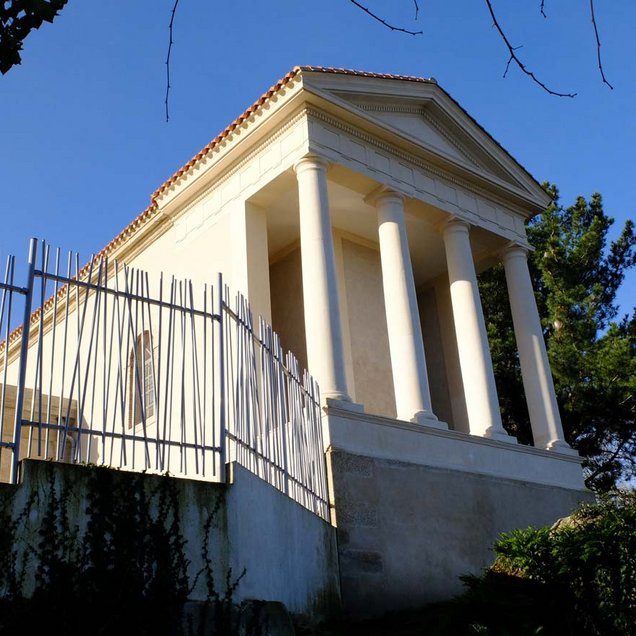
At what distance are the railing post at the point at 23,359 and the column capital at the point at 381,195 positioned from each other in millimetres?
10047

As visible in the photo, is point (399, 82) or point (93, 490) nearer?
point (93, 490)

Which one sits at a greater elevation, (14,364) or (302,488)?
(14,364)

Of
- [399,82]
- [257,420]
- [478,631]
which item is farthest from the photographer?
[399,82]

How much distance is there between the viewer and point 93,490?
5.44 meters

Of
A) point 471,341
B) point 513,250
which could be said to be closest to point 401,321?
point 471,341

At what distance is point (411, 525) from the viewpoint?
12211 mm

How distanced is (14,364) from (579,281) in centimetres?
1648

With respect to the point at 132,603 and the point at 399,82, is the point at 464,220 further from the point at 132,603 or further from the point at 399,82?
the point at 132,603

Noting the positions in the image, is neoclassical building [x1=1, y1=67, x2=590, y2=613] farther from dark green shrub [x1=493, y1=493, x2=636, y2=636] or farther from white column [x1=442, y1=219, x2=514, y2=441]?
dark green shrub [x1=493, y1=493, x2=636, y2=636]

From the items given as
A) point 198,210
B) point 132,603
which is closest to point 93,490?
point 132,603

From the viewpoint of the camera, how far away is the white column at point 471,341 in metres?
15.0

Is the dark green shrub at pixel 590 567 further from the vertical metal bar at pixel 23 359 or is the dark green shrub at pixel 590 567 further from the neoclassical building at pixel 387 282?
the vertical metal bar at pixel 23 359

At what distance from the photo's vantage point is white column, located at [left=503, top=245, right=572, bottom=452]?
639 inches

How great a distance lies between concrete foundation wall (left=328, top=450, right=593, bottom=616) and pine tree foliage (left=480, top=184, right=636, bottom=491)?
27.1 feet
